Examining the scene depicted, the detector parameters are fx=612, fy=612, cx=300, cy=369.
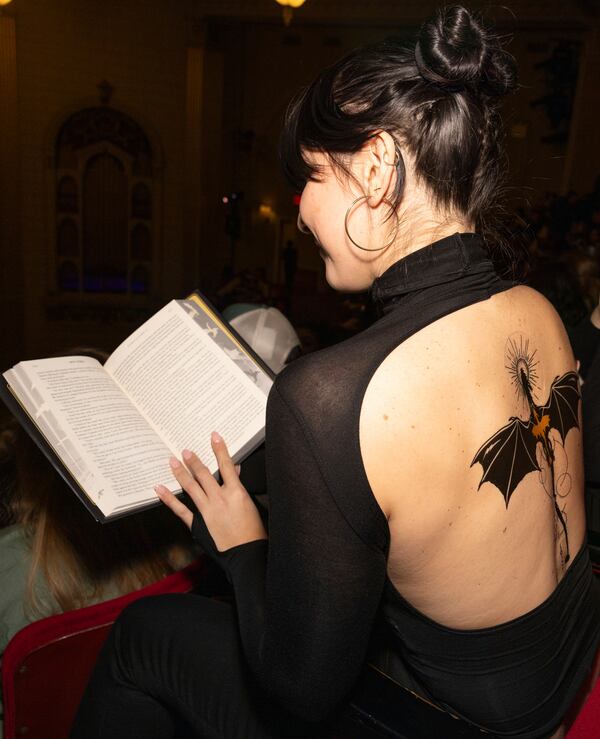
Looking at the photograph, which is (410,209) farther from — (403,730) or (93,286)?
(93,286)

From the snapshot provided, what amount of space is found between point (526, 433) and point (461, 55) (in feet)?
1.43

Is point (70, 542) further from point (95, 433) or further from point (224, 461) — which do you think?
point (224, 461)

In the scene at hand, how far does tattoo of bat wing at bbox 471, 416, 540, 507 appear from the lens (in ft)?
2.16

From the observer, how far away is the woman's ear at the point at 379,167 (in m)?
0.70

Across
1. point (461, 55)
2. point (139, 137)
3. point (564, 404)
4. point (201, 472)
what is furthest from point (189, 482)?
point (139, 137)

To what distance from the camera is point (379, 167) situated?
0.71 metres

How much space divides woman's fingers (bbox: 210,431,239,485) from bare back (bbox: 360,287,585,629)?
32 centimetres

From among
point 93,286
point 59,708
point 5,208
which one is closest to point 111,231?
point 93,286

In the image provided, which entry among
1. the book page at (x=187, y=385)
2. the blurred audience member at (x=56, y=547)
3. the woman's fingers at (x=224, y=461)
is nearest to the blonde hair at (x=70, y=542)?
the blurred audience member at (x=56, y=547)

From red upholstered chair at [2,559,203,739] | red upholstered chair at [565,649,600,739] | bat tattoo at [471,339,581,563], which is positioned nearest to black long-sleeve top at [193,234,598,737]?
bat tattoo at [471,339,581,563]

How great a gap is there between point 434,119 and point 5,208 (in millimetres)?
7716

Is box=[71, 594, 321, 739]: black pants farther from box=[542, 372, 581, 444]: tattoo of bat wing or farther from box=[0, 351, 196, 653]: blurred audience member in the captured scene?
box=[542, 372, 581, 444]: tattoo of bat wing

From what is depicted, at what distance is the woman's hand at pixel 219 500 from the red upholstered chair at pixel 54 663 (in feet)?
0.96

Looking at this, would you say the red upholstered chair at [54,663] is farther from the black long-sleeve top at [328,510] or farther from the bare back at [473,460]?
the bare back at [473,460]
